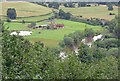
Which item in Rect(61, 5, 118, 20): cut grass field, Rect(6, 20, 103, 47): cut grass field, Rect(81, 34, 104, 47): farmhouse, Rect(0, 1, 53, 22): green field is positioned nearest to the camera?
Rect(81, 34, 104, 47): farmhouse

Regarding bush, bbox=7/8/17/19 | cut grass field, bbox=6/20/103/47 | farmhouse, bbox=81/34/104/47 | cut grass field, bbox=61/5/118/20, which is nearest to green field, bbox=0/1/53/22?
bush, bbox=7/8/17/19

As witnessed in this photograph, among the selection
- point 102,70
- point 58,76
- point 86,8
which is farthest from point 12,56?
A: point 86,8

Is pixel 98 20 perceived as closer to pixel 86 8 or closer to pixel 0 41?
pixel 86 8

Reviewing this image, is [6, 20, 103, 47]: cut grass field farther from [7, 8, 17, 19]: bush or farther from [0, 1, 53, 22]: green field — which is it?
[0, 1, 53, 22]: green field

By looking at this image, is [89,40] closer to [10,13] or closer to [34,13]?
[34,13]

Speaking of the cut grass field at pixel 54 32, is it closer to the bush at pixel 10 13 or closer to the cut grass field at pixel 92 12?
the bush at pixel 10 13

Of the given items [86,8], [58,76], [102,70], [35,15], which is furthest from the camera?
[86,8]

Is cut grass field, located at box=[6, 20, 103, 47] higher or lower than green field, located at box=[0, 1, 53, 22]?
lower

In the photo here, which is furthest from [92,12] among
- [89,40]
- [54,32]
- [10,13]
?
[10,13]

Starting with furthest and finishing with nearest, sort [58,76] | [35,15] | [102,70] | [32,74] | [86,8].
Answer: [86,8], [35,15], [102,70], [58,76], [32,74]

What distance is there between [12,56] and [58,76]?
566 mm

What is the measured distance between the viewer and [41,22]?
38.0ft

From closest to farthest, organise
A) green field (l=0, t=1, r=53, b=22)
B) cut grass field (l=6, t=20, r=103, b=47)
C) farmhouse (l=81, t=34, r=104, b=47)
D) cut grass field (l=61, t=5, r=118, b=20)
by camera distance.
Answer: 1. farmhouse (l=81, t=34, r=104, b=47)
2. cut grass field (l=6, t=20, r=103, b=47)
3. green field (l=0, t=1, r=53, b=22)
4. cut grass field (l=61, t=5, r=118, b=20)

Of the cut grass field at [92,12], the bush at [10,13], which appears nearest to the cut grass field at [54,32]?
the bush at [10,13]
